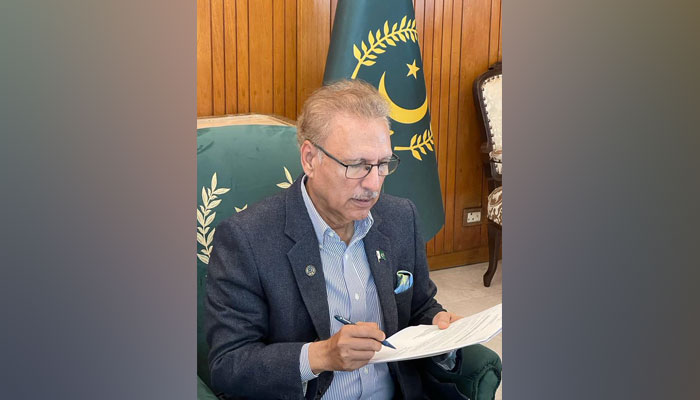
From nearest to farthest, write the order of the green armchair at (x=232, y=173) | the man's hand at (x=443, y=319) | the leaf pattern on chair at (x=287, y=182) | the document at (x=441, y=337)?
the document at (x=441, y=337) → the man's hand at (x=443, y=319) → the green armchair at (x=232, y=173) → the leaf pattern on chair at (x=287, y=182)

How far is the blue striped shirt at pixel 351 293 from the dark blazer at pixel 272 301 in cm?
2

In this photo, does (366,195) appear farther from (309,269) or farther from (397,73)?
(397,73)

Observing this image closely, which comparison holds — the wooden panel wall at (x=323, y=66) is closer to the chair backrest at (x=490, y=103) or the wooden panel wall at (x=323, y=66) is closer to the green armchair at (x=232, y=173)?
the chair backrest at (x=490, y=103)

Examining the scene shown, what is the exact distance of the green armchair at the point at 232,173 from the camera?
1.97 metres

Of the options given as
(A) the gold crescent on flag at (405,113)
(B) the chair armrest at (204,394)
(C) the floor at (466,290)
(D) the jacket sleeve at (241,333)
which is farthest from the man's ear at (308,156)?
(C) the floor at (466,290)

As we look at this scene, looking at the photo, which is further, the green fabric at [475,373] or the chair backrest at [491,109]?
the chair backrest at [491,109]

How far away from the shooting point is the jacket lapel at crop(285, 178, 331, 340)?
1615 millimetres

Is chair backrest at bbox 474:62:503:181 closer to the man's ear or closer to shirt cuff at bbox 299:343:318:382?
the man's ear

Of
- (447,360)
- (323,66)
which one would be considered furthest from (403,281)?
(323,66)

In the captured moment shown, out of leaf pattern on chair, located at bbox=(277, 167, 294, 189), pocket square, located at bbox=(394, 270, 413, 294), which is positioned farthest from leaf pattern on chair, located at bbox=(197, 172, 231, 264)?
pocket square, located at bbox=(394, 270, 413, 294)

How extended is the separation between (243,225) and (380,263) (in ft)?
1.10
